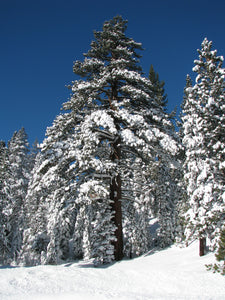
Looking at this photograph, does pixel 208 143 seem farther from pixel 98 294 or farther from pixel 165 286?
pixel 98 294

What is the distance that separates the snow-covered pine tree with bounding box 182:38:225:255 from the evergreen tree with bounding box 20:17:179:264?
68.1 inches

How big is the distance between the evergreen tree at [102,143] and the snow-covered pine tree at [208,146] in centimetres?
173

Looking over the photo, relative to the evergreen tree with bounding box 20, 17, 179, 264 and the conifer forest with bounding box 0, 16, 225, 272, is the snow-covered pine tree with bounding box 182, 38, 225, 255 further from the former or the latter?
the evergreen tree with bounding box 20, 17, 179, 264

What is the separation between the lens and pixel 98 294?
602 centimetres

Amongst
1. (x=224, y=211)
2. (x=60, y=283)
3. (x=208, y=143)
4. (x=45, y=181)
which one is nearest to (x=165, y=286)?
(x=60, y=283)

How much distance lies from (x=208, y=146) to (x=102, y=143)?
6134mm

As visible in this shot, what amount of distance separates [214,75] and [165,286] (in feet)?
36.4

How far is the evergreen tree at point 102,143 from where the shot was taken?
11.3 m

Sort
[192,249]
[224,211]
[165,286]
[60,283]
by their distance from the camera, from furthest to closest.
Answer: [192,249] → [224,211] → [165,286] → [60,283]

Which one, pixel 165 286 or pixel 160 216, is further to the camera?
pixel 160 216

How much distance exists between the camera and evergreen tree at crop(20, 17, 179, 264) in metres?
11.3

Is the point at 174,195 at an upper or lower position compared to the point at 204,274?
upper

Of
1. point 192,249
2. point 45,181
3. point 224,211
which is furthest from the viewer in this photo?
point 192,249

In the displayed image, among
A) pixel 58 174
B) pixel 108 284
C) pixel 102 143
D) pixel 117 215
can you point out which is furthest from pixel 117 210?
pixel 108 284
